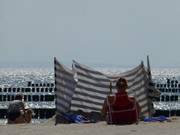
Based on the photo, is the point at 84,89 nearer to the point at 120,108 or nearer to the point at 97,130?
the point at 120,108

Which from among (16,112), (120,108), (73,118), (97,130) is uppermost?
(120,108)

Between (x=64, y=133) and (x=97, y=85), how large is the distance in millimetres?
5423

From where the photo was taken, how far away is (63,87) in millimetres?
19125

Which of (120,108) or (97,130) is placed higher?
(120,108)

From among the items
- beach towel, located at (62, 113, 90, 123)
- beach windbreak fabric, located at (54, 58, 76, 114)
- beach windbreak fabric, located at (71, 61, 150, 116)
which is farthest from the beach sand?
beach windbreak fabric, located at (71, 61, 150, 116)

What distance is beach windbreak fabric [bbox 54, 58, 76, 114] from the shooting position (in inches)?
747

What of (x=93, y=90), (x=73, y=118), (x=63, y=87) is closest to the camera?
(x=73, y=118)

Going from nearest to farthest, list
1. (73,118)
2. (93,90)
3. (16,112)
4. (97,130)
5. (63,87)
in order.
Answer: (97,130), (16,112), (73,118), (63,87), (93,90)

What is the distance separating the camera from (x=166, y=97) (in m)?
68.1

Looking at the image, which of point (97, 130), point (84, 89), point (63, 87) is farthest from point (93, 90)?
point (97, 130)

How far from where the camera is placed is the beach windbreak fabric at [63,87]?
62.2 ft

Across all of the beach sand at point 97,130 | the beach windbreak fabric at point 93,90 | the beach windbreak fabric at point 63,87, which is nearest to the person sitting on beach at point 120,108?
the beach sand at point 97,130

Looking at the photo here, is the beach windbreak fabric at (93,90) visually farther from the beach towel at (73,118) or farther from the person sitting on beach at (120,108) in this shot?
the person sitting on beach at (120,108)

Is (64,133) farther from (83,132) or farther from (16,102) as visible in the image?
(16,102)
